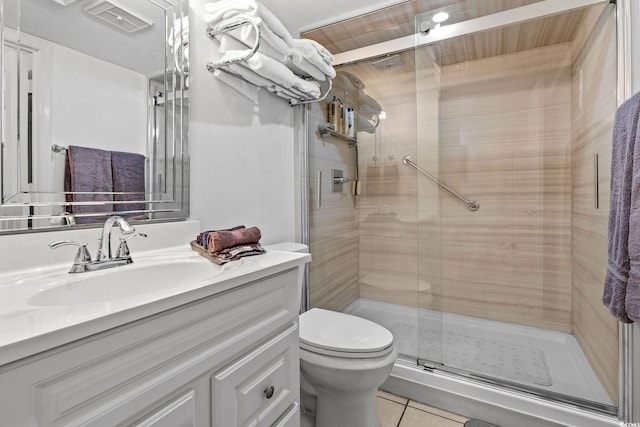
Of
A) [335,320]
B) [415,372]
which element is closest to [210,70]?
[335,320]

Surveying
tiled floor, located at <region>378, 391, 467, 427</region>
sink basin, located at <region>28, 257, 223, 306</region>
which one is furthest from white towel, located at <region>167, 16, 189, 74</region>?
tiled floor, located at <region>378, 391, 467, 427</region>

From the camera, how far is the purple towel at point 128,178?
3.45 feet

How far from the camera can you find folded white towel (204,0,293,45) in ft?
4.03

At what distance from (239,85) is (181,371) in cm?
125

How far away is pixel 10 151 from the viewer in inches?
32.5

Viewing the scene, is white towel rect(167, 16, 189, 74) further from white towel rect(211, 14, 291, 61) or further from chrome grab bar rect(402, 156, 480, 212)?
chrome grab bar rect(402, 156, 480, 212)

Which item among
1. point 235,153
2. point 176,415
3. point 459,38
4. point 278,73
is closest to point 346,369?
point 176,415

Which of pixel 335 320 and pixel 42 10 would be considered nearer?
pixel 42 10

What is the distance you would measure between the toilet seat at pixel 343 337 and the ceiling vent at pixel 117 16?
1344 mm

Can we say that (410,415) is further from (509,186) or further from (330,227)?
(509,186)

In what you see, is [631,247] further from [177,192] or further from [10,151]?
[10,151]

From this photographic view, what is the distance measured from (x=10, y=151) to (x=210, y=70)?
0.79m

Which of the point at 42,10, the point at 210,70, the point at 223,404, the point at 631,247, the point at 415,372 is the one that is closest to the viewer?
the point at 223,404

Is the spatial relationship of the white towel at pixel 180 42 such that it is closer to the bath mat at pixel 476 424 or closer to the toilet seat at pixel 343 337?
the toilet seat at pixel 343 337
